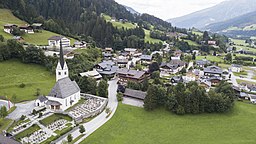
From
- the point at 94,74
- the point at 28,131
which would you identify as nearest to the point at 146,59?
the point at 94,74

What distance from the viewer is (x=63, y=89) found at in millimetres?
36562

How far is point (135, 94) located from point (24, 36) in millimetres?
43350

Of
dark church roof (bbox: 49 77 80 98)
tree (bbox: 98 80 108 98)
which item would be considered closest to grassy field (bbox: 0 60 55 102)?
dark church roof (bbox: 49 77 80 98)

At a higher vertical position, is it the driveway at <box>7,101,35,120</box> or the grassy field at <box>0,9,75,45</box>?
the grassy field at <box>0,9,75,45</box>

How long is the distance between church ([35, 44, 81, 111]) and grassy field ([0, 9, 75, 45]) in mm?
32390

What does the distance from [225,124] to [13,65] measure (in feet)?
143

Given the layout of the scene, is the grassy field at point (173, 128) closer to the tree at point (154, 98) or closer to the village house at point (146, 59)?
the tree at point (154, 98)

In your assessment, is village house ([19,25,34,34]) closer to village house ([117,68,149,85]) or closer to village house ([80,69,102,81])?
village house ([80,69,102,81])

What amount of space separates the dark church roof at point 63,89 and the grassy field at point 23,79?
18.3 feet

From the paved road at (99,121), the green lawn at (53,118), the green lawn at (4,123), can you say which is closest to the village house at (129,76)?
the paved road at (99,121)

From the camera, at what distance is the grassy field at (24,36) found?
220 ft

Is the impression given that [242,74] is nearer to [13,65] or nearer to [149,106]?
[149,106]

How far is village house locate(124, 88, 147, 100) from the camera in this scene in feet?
140

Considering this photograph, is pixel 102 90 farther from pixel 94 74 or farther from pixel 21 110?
pixel 21 110
